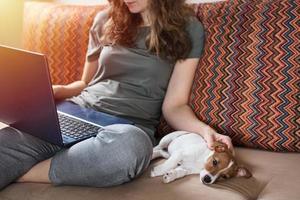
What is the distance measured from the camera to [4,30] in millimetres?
2152

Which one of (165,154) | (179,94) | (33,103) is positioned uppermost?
(33,103)

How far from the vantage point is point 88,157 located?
1.04 metres

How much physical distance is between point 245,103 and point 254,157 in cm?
16

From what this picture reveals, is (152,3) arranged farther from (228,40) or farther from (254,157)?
(254,157)

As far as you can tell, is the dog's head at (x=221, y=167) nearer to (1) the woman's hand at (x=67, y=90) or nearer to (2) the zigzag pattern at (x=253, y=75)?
(2) the zigzag pattern at (x=253, y=75)

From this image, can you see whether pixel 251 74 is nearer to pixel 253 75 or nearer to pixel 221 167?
pixel 253 75

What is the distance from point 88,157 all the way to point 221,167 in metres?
0.34

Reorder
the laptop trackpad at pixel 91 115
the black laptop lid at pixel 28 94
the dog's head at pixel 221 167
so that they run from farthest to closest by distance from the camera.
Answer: the laptop trackpad at pixel 91 115 → the dog's head at pixel 221 167 → the black laptop lid at pixel 28 94

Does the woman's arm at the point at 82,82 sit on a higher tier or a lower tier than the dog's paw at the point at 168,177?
higher

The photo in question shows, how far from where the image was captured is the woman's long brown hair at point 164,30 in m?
1.33

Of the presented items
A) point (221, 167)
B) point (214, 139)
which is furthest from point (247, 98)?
point (221, 167)

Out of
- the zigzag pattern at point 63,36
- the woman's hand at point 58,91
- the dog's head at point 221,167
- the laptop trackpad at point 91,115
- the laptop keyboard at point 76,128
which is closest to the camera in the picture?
the dog's head at point 221,167

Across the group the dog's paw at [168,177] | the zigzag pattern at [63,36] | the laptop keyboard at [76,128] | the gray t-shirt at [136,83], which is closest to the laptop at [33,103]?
the laptop keyboard at [76,128]

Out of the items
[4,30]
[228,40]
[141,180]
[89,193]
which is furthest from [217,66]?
[4,30]
